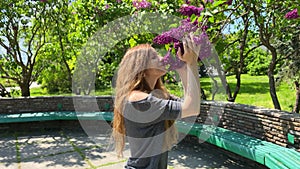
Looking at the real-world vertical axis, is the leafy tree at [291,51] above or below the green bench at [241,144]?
above

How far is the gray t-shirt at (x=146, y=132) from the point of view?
1.29 m

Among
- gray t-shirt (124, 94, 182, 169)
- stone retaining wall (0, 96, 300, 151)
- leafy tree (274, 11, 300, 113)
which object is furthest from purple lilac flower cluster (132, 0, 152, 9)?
gray t-shirt (124, 94, 182, 169)

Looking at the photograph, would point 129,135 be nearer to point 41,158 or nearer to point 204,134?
point 204,134

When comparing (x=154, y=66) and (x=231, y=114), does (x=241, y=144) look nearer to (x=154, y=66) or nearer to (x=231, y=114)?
(x=231, y=114)

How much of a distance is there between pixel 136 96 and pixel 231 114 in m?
3.09

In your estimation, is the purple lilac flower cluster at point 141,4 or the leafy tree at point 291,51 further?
the leafy tree at point 291,51

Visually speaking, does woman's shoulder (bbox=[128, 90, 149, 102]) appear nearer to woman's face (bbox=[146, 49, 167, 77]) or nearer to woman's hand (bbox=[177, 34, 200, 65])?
woman's face (bbox=[146, 49, 167, 77])

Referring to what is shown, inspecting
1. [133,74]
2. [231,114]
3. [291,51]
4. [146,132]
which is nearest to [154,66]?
[133,74]

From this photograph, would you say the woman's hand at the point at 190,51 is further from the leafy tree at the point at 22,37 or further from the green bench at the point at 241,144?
the leafy tree at the point at 22,37

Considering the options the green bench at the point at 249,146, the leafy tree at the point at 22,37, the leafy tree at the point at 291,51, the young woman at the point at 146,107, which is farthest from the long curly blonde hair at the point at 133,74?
the leafy tree at the point at 22,37

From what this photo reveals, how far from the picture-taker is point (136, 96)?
1323mm

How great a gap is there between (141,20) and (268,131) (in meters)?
2.62

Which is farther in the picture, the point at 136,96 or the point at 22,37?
the point at 22,37

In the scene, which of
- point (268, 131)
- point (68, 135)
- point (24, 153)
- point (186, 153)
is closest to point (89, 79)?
point (68, 135)
